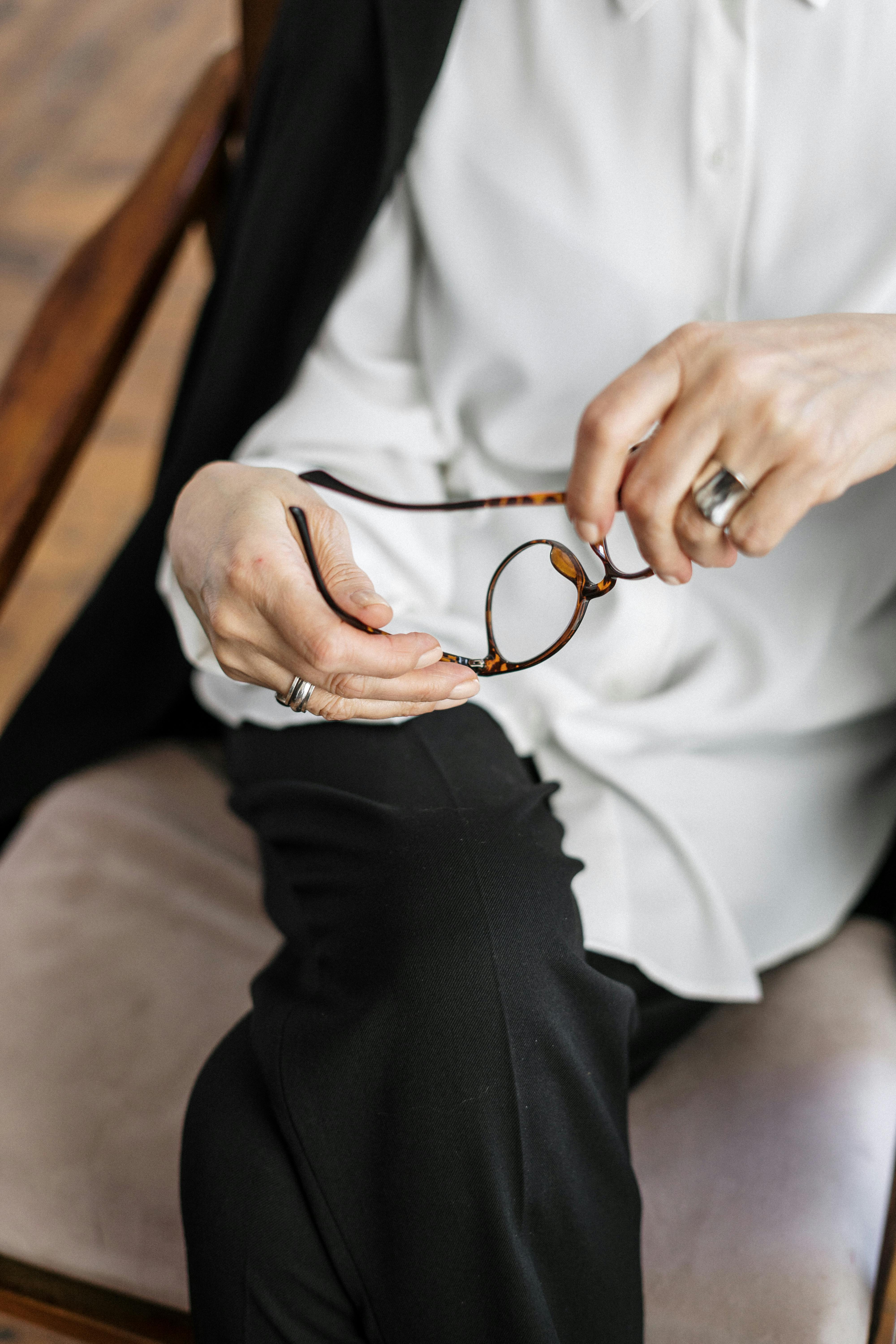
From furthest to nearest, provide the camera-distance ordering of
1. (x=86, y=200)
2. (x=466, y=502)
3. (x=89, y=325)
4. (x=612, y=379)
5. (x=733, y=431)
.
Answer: (x=86, y=200) < (x=89, y=325) < (x=612, y=379) < (x=466, y=502) < (x=733, y=431)

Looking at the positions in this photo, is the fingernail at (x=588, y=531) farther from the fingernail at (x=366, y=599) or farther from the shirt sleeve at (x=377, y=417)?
the shirt sleeve at (x=377, y=417)

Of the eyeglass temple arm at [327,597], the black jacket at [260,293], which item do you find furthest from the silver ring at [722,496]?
the black jacket at [260,293]

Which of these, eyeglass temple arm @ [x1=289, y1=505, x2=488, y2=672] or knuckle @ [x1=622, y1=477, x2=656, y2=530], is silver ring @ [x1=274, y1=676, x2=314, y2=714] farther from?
knuckle @ [x1=622, y1=477, x2=656, y2=530]

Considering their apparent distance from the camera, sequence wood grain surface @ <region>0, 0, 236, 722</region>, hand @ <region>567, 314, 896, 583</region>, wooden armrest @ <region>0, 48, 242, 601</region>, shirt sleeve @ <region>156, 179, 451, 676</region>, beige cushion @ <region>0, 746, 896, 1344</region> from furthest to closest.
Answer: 1. wood grain surface @ <region>0, 0, 236, 722</region>
2. wooden armrest @ <region>0, 48, 242, 601</region>
3. shirt sleeve @ <region>156, 179, 451, 676</region>
4. beige cushion @ <region>0, 746, 896, 1344</region>
5. hand @ <region>567, 314, 896, 583</region>

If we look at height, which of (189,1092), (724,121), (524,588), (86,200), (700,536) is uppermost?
(724,121)

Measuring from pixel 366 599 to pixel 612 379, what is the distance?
0.88 ft

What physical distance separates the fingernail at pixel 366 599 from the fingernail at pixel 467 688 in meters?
0.05

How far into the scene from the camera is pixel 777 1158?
0.58m

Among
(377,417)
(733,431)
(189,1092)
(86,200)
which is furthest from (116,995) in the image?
(86,200)

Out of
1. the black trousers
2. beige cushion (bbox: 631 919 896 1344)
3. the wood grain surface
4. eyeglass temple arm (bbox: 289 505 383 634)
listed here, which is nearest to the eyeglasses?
eyeglass temple arm (bbox: 289 505 383 634)

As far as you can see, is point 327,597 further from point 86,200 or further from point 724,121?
point 86,200

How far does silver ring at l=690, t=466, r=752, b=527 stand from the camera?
438 mm

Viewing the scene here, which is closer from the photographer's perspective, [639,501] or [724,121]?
[639,501]

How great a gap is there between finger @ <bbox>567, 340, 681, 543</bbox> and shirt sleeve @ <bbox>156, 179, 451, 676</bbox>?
22 cm
